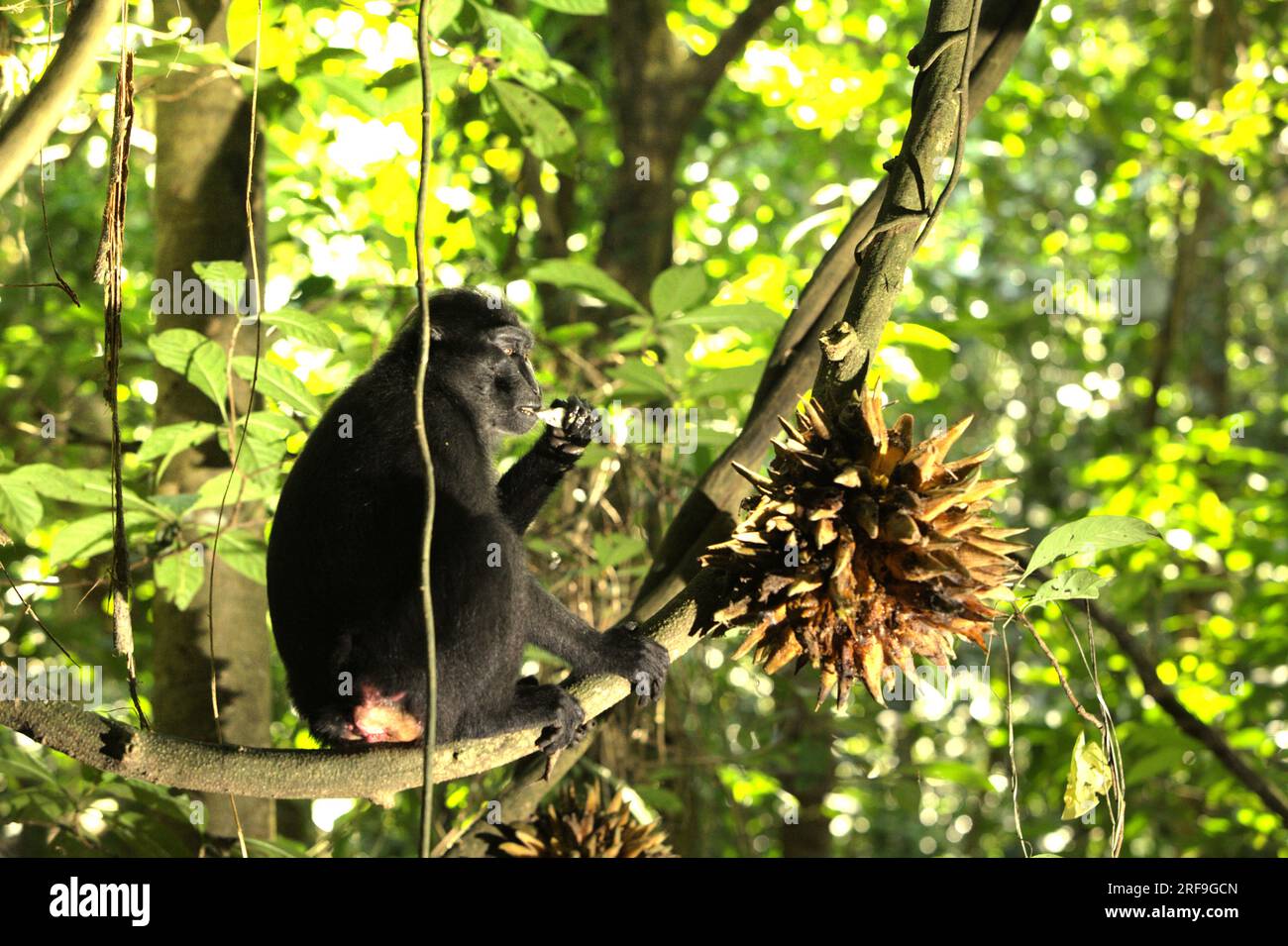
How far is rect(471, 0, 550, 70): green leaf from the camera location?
3.49m

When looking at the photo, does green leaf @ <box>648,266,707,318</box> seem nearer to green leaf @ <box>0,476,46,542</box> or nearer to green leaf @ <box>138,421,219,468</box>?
green leaf @ <box>138,421,219,468</box>

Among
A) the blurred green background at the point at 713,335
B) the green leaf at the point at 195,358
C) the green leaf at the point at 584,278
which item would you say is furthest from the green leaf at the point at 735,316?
the green leaf at the point at 195,358

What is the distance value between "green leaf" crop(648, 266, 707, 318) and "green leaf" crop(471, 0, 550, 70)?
0.83 meters

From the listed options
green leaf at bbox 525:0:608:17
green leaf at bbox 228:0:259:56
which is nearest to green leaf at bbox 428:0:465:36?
green leaf at bbox 525:0:608:17

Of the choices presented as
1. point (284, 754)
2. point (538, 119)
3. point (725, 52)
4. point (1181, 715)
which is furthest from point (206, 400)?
point (725, 52)

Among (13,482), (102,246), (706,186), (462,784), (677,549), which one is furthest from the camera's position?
(706,186)

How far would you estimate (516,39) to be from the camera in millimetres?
3518

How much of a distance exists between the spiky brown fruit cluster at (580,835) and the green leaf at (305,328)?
162 cm

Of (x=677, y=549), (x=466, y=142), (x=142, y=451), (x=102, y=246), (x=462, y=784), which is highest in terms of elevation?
(x=466, y=142)

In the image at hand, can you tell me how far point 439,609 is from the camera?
319cm

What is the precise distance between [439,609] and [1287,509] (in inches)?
166

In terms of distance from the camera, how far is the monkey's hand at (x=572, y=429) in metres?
3.61
